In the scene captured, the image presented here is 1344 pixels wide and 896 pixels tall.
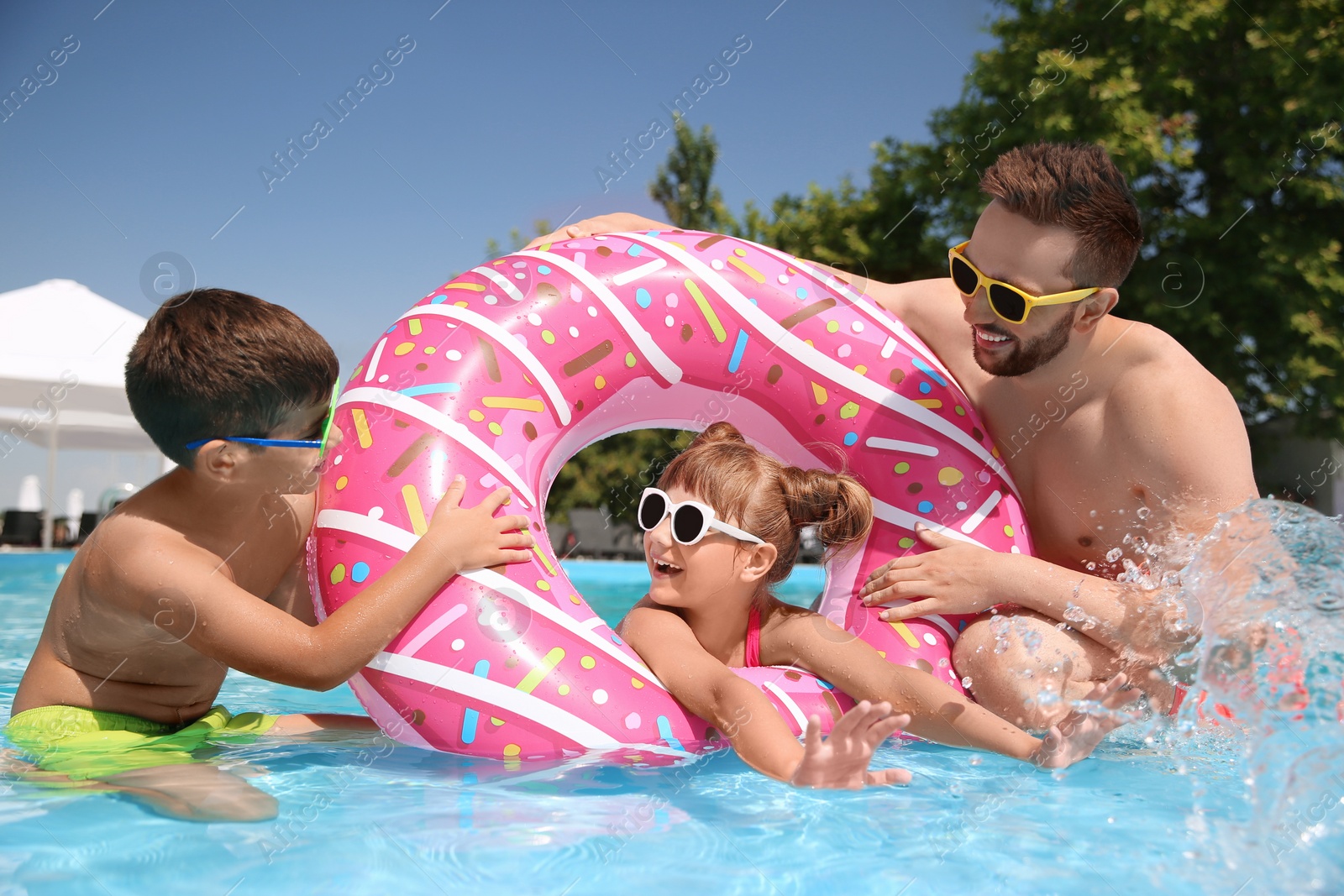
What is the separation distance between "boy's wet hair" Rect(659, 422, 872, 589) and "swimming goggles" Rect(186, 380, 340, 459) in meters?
0.90

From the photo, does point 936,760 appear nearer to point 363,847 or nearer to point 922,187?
point 363,847

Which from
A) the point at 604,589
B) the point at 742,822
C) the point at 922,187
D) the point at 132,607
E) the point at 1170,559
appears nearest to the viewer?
the point at 742,822

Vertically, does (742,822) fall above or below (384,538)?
below

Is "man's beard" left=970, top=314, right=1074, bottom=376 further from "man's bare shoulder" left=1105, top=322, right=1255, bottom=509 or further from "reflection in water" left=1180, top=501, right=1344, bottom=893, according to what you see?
"reflection in water" left=1180, top=501, right=1344, bottom=893

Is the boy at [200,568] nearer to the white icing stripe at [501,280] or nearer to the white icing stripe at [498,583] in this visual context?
the white icing stripe at [498,583]

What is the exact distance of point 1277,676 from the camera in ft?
7.22

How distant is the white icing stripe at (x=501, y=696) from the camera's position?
7.66 ft

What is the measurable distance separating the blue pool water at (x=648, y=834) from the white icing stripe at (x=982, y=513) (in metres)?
0.67

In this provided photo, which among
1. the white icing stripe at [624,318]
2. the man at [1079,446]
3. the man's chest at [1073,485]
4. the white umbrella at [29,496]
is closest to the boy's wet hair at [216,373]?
the white icing stripe at [624,318]

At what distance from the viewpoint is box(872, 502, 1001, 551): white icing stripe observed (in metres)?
2.84

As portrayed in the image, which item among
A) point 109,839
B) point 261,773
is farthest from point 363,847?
point 261,773

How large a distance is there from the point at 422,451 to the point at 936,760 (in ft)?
4.82

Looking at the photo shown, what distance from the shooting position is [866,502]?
9.13 feet

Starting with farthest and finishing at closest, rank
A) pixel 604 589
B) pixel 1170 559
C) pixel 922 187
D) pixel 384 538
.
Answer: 1. pixel 922 187
2. pixel 604 589
3. pixel 1170 559
4. pixel 384 538
